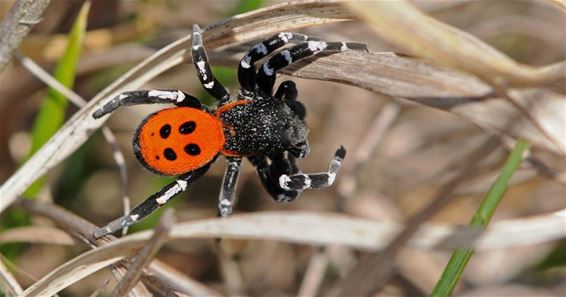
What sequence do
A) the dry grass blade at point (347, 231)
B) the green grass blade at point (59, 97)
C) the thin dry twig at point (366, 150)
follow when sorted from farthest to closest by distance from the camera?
the thin dry twig at point (366, 150) → the green grass blade at point (59, 97) → the dry grass blade at point (347, 231)

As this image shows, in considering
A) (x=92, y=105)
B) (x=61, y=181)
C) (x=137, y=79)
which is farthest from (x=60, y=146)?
(x=61, y=181)

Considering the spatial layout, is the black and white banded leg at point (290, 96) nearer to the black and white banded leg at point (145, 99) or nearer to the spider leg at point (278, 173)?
the spider leg at point (278, 173)

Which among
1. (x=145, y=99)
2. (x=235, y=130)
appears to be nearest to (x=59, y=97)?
(x=145, y=99)

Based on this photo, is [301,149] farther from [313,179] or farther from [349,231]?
[349,231]

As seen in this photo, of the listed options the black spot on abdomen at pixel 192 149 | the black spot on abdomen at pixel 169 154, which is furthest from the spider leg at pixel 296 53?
the black spot on abdomen at pixel 169 154

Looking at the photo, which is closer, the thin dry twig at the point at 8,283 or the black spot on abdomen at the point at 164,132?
the thin dry twig at the point at 8,283

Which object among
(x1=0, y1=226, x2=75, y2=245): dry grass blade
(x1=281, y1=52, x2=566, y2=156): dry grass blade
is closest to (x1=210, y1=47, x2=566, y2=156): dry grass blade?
(x1=281, y1=52, x2=566, y2=156): dry grass blade

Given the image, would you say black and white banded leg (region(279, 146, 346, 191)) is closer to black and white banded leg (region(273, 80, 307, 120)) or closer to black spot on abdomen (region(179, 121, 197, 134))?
black and white banded leg (region(273, 80, 307, 120))
